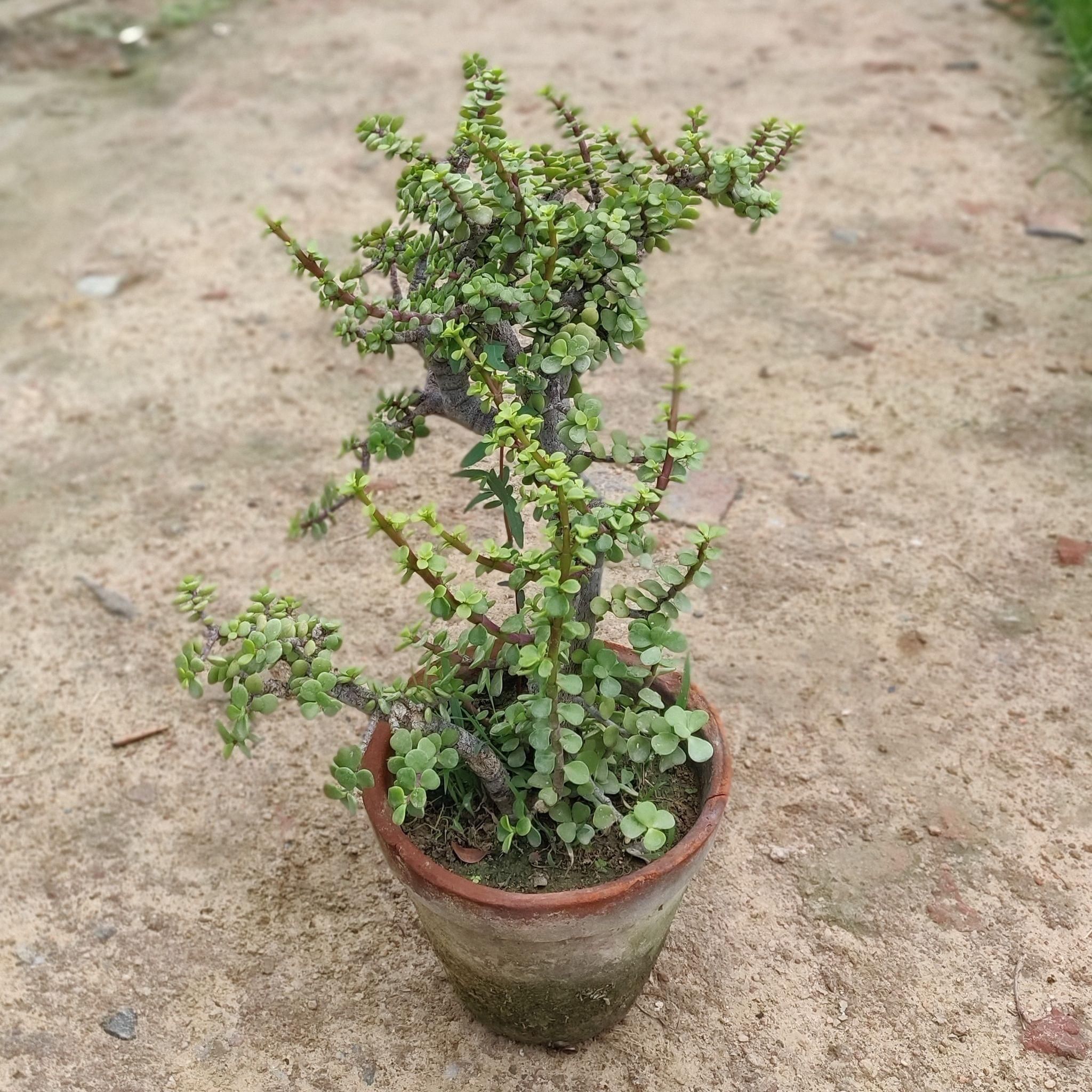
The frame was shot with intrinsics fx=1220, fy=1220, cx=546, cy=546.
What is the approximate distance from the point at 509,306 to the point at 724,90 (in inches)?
152

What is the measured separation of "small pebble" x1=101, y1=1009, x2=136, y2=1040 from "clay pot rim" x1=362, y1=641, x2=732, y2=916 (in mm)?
680

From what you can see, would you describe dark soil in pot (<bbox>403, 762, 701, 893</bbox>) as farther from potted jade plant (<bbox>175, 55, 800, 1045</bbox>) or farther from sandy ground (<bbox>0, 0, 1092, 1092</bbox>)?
sandy ground (<bbox>0, 0, 1092, 1092</bbox>)

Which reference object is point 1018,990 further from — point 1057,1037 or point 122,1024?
point 122,1024

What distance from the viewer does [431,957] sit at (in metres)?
2.20

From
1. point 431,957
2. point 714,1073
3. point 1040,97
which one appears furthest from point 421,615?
point 1040,97

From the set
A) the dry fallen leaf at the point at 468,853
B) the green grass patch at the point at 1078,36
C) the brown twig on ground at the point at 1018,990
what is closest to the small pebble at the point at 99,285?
the dry fallen leaf at the point at 468,853

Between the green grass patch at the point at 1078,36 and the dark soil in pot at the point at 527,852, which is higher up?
the green grass patch at the point at 1078,36

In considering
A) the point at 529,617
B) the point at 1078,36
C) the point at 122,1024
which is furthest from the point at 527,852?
the point at 1078,36

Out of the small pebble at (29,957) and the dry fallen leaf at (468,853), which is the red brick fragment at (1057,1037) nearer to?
the dry fallen leaf at (468,853)

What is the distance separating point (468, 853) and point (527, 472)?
0.65m

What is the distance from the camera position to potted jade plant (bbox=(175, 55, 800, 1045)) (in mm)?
1677

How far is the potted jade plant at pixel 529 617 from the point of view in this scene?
5.50 feet

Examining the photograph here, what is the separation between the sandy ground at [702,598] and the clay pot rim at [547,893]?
47cm

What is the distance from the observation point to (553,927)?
1.73 meters
